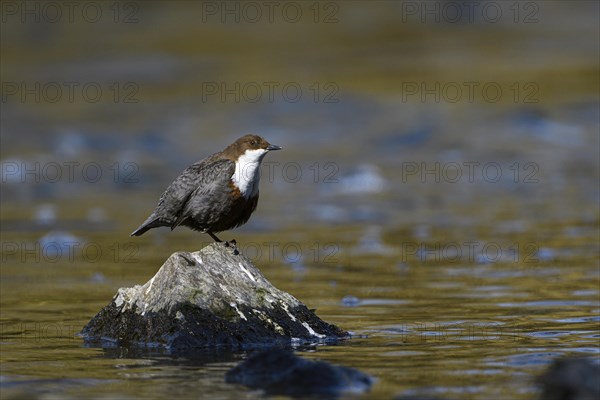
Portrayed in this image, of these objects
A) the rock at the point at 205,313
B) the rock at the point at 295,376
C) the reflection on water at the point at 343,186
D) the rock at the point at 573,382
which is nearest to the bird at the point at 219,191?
the rock at the point at 205,313

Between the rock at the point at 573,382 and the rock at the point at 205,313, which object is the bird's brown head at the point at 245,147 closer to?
the rock at the point at 205,313

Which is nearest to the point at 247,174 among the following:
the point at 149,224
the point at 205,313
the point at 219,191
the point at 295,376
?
the point at 219,191

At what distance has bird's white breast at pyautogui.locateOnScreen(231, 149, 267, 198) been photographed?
8.07 metres

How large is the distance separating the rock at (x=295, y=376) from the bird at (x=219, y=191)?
2283mm

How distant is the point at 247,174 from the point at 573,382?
3772 millimetres

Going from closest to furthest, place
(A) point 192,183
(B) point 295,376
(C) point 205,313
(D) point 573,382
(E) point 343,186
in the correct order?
(D) point 573,382, (B) point 295,376, (C) point 205,313, (A) point 192,183, (E) point 343,186

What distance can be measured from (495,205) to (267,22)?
15.7m

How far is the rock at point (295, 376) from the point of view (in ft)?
18.3

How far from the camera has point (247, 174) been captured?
8.10 metres

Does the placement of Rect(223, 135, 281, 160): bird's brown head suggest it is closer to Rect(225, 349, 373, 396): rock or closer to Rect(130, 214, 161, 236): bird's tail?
Rect(130, 214, 161, 236): bird's tail

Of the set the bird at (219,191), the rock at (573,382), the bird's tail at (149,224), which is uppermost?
the bird at (219,191)

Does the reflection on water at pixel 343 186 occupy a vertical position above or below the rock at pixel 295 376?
above

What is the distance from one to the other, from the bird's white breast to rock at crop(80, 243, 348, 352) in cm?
71

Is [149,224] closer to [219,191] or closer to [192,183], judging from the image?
[192,183]
